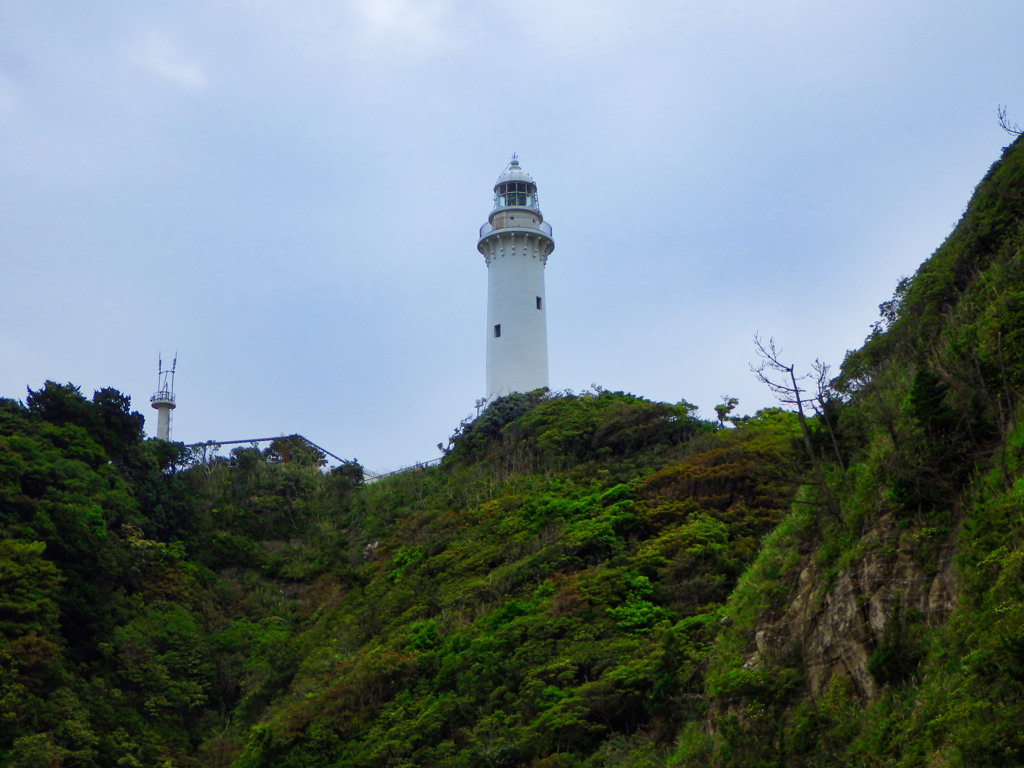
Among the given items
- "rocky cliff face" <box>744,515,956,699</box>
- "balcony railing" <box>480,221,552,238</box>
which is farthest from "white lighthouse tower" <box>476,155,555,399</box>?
"rocky cliff face" <box>744,515,956,699</box>

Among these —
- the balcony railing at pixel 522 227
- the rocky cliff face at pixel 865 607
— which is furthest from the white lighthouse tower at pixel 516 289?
the rocky cliff face at pixel 865 607

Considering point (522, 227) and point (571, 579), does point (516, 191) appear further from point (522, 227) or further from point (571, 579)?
point (571, 579)

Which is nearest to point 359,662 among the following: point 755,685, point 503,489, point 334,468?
point 503,489

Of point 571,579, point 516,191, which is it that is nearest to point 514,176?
point 516,191

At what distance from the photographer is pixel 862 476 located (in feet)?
49.9

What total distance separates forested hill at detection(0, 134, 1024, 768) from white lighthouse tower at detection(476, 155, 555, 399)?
3405mm

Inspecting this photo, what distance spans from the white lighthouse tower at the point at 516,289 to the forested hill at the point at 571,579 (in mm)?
3405

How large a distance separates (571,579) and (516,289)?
21.3m

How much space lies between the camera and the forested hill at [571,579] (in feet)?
41.9

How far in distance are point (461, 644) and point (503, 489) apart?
954cm

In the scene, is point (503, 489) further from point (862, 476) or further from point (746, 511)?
point (862, 476)

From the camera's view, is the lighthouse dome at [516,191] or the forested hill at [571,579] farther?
the lighthouse dome at [516,191]

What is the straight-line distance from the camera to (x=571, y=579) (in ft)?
77.6

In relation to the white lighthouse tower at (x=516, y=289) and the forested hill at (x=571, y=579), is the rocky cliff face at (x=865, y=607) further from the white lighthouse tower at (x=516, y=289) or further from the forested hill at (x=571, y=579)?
the white lighthouse tower at (x=516, y=289)
